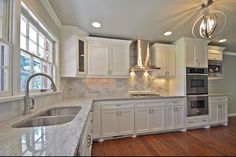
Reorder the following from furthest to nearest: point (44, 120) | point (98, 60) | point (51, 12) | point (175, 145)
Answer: point (98, 60), point (175, 145), point (51, 12), point (44, 120)

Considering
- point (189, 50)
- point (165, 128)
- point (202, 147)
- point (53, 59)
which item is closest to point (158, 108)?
point (165, 128)

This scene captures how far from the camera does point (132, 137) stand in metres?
2.87

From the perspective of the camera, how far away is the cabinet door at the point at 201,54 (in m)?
3.45

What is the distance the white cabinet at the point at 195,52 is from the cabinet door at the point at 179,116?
101 cm

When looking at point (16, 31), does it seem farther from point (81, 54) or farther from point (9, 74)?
point (81, 54)

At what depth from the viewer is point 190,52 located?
133 inches

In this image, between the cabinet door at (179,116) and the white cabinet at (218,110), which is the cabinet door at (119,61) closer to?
the cabinet door at (179,116)

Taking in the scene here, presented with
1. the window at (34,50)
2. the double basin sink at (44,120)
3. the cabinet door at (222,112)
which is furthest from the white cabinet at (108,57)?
the cabinet door at (222,112)

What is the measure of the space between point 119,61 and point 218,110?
9.03 ft

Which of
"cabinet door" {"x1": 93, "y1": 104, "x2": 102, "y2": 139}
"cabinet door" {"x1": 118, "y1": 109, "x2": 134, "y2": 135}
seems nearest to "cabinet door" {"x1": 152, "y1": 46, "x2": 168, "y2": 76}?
"cabinet door" {"x1": 118, "y1": 109, "x2": 134, "y2": 135}

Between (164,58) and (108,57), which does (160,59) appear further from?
(108,57)

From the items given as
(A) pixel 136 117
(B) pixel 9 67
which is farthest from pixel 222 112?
(B) pixel 9 67

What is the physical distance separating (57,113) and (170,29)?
107 inches

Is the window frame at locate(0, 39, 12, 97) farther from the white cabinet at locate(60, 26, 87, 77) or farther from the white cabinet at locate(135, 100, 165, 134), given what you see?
the white cabinet at locate(135, 100, 165, 134)
